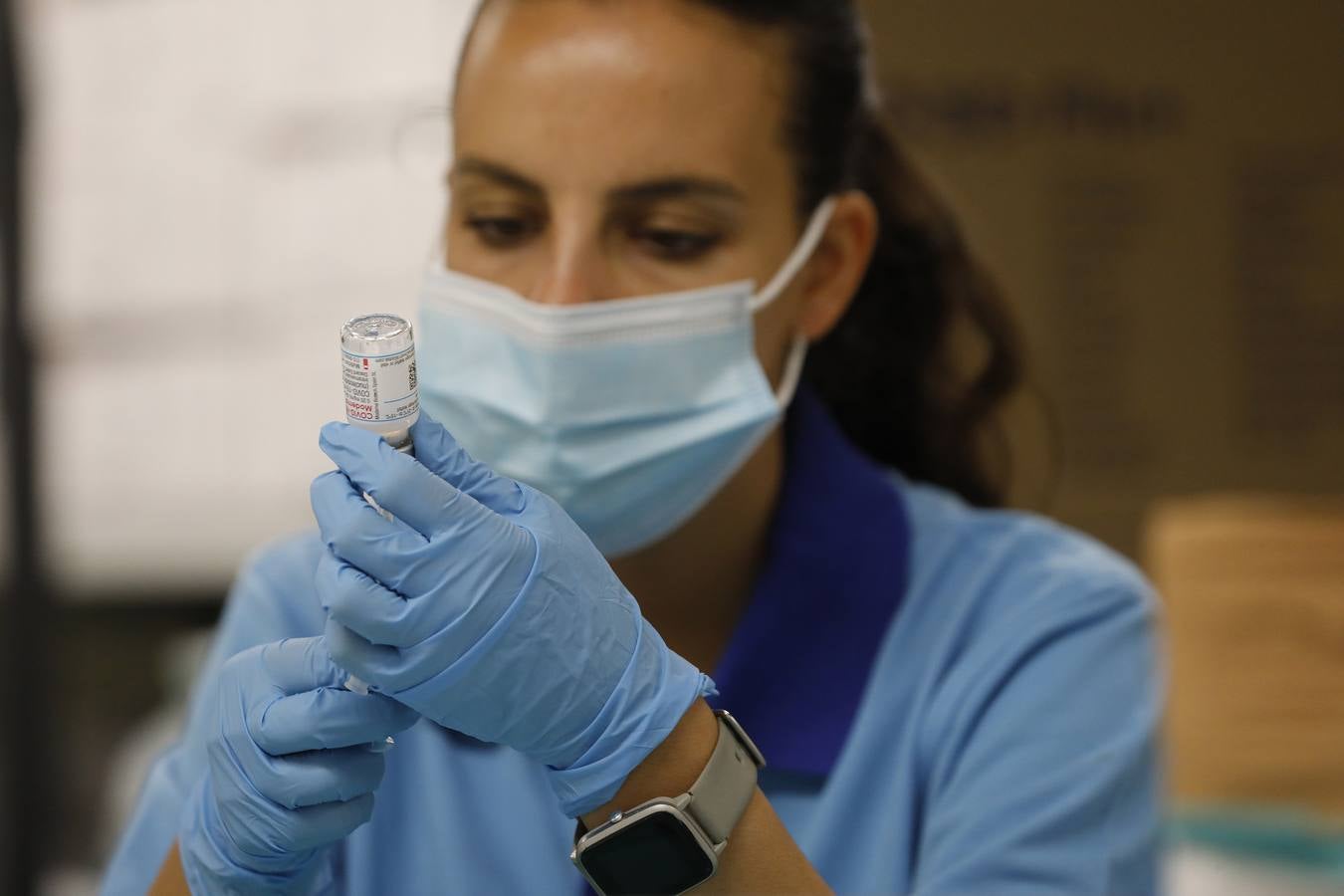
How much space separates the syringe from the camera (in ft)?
1.95

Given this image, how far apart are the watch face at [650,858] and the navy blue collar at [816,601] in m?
0.14

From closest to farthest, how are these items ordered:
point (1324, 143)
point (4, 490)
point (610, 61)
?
1. point (610, 61)
2. point (1324, 143)
3. point (4, 490)

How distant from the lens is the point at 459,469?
2.16 ft

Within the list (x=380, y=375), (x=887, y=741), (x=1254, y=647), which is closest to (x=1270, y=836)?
(x=1254, y=647)

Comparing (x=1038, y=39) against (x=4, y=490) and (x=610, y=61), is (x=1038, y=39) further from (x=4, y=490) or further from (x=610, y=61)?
(x=4, y=490)

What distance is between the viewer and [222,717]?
0.71m

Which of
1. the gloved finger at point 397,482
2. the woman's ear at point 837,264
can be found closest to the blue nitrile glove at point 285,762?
the gloved finger at point 397,482

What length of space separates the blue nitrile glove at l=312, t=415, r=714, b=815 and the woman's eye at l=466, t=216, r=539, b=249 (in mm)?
228

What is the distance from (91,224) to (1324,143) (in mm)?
1858

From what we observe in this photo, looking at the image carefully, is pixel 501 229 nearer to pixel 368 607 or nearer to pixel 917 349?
pixel 368 607

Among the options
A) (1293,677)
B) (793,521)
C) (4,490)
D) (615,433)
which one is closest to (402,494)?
(615,433)

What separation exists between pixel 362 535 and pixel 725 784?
0.22 metres

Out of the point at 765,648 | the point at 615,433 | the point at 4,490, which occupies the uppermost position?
the point at 615,433

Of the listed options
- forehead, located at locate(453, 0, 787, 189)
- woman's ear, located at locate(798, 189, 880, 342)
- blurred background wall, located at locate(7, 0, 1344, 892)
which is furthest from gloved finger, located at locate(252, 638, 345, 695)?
blurred background wall, located at locate(7, 0, 1344, 892)
